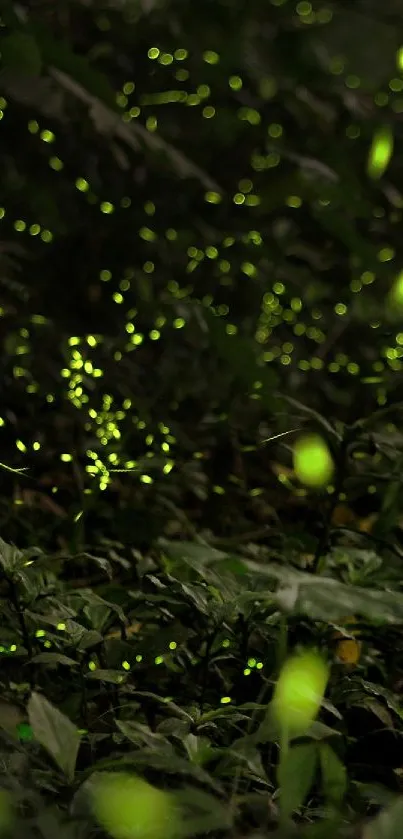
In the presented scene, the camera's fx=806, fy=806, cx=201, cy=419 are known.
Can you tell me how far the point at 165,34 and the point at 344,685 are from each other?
1.22m

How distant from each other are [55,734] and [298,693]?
0.17 meters

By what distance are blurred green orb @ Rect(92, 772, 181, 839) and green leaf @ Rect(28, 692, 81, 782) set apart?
47 millimetres

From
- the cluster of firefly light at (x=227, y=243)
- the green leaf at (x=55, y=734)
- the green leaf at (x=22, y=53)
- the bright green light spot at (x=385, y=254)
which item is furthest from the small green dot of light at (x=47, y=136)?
the green leaf at (x=55, y=734)

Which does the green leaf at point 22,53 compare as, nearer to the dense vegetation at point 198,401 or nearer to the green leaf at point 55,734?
the dense vegetation at point 198,401

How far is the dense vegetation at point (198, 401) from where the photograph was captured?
0.66 metres

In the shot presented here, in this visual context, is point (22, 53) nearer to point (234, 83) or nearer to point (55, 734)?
point (234, 83)

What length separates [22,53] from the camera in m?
1.04

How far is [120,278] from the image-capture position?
1.51 meters

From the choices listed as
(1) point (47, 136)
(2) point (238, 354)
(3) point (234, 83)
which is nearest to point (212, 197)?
(3) point (234, 83)

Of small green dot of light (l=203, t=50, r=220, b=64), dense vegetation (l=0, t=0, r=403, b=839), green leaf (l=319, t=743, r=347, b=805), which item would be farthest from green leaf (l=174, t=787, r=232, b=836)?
small green dot of light (l=203, t=50, r=220, b=64)

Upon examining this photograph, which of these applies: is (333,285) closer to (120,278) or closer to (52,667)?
(120,278)

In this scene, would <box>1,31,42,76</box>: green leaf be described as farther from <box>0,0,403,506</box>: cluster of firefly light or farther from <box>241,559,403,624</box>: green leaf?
<box>241,559,403,624</box>: green leaf

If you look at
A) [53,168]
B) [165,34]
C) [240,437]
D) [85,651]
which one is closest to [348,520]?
[240,437]

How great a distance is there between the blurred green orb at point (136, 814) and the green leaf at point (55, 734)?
0.05 m
